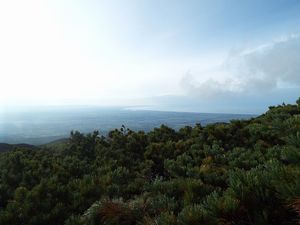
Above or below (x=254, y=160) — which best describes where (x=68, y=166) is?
below

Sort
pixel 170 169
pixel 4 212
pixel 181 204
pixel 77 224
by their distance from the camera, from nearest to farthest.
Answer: pixel 181 204 → pixel 77 224 → pixel 4 212 → pixel 170 169

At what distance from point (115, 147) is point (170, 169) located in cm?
511

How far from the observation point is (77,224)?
443cm

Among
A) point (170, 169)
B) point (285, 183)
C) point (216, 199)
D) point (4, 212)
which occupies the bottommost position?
point (4, 212)

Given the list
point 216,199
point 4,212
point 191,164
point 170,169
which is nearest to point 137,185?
point 170,169

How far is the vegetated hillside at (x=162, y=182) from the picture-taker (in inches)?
114

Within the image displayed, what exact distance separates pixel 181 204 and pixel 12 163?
247 inches

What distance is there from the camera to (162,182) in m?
4.95

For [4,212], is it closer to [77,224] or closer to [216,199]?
[77,224]

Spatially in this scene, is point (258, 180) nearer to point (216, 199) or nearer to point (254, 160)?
point (216, 199)

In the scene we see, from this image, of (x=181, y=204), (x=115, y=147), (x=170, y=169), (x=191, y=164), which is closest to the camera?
(x=181, y=204)

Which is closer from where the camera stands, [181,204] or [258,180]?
[258,180]

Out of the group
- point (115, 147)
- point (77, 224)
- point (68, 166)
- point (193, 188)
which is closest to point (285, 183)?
point (193, 188)

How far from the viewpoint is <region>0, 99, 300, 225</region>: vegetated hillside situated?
2.91m
